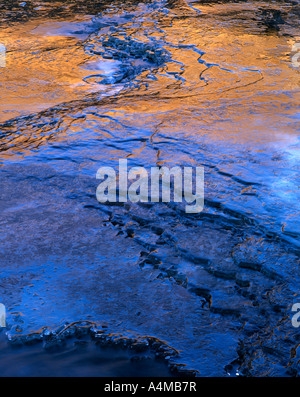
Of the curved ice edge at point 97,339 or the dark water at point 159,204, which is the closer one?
the curved ice edge at point 97,339

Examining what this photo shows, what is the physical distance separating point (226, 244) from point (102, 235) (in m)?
0.60

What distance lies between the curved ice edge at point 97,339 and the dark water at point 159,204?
2 cm

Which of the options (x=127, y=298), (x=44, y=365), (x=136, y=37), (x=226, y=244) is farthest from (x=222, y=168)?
(x=136, y=37)

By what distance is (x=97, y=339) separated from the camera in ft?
5.35

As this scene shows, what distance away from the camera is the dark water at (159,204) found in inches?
66.3

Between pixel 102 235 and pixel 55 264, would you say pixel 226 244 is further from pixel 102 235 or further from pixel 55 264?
pixel 55 264

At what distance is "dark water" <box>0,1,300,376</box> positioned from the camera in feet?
5.52

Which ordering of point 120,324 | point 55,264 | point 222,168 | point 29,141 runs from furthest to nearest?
point 29,141 < point 222,168 < point 55,264 < point 120,324

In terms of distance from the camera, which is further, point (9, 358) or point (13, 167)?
point (13, 167)

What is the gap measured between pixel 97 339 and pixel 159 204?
2.94 ft

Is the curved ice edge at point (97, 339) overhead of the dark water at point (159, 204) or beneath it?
beneath

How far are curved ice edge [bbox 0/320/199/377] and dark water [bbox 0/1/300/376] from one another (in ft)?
0.07

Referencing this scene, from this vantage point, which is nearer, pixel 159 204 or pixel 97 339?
pixel 97 339

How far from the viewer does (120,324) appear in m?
1.68
